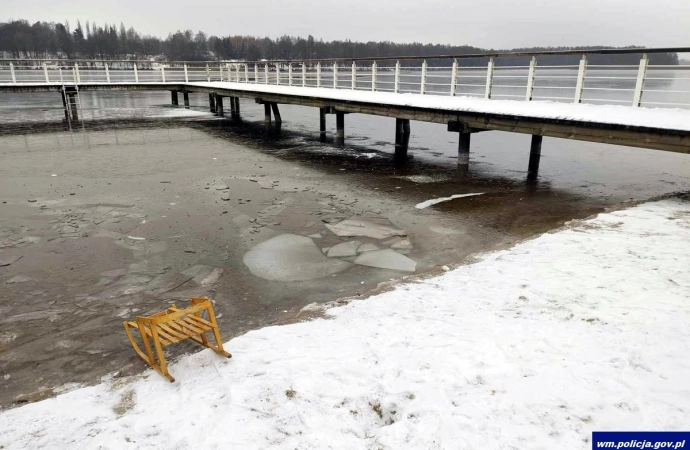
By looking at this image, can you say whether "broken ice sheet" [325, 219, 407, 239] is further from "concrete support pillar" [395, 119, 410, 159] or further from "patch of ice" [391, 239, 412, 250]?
"concrete support pillar" [395, 119, 410, 159]

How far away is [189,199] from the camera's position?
8.81 metres

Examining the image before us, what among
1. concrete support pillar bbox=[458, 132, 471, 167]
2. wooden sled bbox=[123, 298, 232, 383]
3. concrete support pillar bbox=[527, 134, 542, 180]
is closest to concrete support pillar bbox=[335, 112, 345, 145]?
concrete support pillar bbox=[458, 132, 471, 167]

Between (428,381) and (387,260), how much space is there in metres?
2.89

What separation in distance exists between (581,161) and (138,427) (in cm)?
1334

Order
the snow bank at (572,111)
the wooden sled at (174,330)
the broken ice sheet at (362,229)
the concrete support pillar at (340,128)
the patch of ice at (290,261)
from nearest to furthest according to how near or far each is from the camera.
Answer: the wooden sled at (174,330)
the patch of ice at (290,261)
the broken ice sheet at (362,229)
the snow bank at (572,111)
the concrete support pillar at (340,128)

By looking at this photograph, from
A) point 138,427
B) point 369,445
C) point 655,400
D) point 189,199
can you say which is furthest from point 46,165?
point 655,400

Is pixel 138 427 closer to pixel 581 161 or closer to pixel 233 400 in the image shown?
pixel 233 400

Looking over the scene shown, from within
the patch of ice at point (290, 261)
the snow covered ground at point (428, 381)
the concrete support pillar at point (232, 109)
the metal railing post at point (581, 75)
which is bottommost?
the patch of ice at point (290, 261)

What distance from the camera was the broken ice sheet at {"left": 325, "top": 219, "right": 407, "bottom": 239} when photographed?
701cm

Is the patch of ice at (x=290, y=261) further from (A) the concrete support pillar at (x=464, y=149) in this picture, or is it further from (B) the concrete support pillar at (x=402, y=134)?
(B) the concrete support pillar at (x=402, y=134)

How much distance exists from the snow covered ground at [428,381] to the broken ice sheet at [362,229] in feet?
7.78

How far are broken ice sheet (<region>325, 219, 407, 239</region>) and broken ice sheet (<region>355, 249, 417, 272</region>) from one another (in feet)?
2.16

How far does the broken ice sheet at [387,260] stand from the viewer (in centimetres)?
585

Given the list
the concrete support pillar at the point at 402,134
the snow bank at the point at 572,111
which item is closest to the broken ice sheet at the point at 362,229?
the snow bank at the point at 572,111
